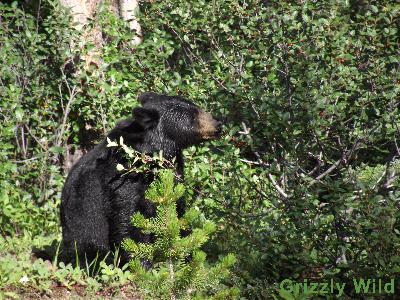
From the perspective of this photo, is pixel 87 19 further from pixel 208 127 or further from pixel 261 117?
pixel 261 117

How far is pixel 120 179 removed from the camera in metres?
6.56

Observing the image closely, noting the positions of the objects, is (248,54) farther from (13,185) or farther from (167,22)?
(13,185)

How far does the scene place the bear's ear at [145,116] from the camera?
259 inches

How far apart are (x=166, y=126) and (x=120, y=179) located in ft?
2.09

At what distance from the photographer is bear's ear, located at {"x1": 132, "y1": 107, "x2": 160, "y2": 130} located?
6.57 meters

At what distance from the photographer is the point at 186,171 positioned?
8.32 meters

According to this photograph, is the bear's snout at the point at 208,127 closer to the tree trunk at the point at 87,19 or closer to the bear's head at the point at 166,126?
the bear's head at the point at 166,126

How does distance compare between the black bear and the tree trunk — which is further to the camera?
the tree trunk

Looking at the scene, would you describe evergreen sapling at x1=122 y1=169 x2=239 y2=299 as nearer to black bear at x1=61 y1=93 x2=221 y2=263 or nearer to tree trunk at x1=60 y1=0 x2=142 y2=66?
black bear at x1=61 y1=93 x2=221 y2=263

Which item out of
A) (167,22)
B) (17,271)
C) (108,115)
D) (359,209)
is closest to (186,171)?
(108,115)

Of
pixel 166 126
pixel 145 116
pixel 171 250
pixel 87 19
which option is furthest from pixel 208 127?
pixel 171 250

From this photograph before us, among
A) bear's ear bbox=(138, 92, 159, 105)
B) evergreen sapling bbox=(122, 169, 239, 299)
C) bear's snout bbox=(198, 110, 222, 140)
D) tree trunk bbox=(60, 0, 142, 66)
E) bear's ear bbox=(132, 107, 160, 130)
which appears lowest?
evergreen sapling bbox=(122, 169, 239, 299)

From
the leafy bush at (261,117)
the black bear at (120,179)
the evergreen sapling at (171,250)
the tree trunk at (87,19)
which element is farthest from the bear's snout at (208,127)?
the evergreen sapling at (171,250)

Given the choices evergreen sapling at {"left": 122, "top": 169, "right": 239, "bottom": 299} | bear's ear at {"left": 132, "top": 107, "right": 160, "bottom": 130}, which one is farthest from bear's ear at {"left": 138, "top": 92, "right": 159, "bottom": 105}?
evergreen sapling at {"left": 122, "top": 169, "right": 239, "bottom": 299}
